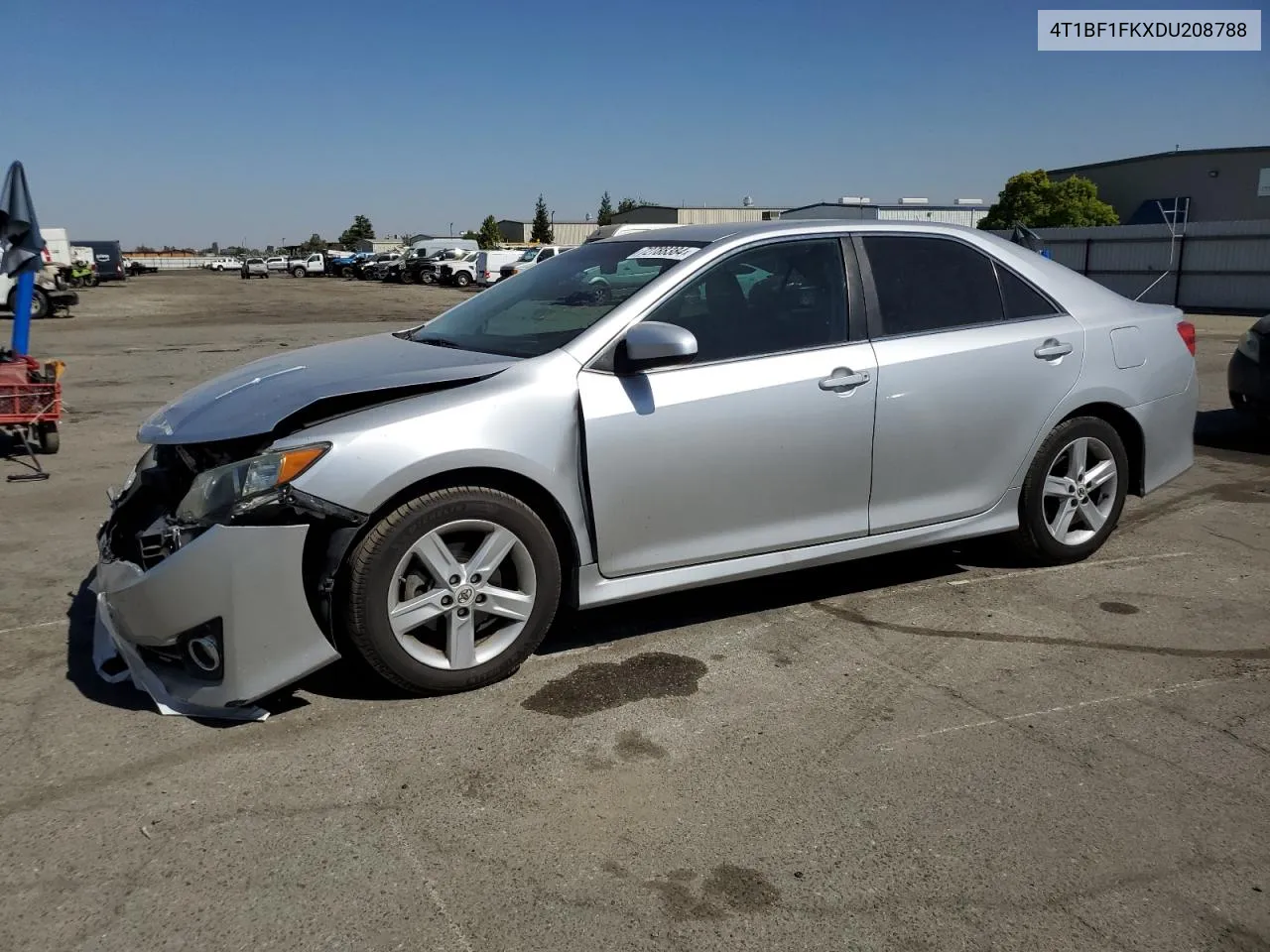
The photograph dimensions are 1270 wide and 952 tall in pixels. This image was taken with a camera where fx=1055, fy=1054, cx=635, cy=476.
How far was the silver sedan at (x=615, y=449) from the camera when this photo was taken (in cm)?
341

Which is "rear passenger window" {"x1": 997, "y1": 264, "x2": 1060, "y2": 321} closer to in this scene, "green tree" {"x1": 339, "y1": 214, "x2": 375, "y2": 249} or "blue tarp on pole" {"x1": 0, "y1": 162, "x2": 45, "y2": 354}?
"blue tarp on pole" {"x1": 0, "y1": 162, "x2": 45, "y2": 354}

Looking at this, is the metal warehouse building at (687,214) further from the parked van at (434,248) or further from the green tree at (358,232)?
the green tree at (358,232)

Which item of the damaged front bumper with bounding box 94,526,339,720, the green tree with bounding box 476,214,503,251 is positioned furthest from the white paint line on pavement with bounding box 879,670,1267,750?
the green tree with bounding box 476,214,503,251

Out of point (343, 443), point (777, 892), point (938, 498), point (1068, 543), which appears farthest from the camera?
point (1068, 543)

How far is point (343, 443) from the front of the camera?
341cm

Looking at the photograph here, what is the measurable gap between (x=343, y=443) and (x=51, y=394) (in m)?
5.72

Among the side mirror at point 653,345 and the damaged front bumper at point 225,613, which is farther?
the side mirror at point 653,345

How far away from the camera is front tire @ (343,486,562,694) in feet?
11.3

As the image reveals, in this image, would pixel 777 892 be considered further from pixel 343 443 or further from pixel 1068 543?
pixel 1068 543

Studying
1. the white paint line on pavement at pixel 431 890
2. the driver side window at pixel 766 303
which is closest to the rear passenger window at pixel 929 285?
the driver side window at pixel 766 303

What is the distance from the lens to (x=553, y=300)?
14.7 ft

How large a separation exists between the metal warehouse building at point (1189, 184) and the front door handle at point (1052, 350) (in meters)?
43.2

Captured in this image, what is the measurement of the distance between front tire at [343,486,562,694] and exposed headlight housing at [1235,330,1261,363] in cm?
676

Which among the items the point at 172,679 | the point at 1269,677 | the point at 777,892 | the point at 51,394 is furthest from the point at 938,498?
the point at 51,394
